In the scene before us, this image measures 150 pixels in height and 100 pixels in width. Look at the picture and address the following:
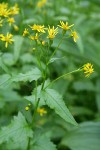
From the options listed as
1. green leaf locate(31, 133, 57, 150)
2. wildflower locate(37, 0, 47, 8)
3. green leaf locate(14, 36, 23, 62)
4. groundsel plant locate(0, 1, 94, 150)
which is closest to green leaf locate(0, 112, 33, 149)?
groundsel plant locate(0, 1, 94, 150)

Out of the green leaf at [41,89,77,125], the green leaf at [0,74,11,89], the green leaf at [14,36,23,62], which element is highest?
the green leaf at [0,74,11,89]

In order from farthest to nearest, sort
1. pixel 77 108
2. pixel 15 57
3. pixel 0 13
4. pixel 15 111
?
pixel 77 108 < pixel 15 111 < pixel 15 57 < pixel 0 13

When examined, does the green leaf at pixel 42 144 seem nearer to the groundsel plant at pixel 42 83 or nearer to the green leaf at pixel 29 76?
the groundsel plant at pixel 42 83

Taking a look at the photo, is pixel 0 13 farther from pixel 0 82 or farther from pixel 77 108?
pixel 77 108

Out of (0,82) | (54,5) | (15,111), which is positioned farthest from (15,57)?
(54,5)

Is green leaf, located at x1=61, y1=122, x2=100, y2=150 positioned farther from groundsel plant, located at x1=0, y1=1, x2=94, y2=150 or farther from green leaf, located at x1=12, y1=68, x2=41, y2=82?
green leaf, located at x1=12, y1=68, x2=41, y2=82

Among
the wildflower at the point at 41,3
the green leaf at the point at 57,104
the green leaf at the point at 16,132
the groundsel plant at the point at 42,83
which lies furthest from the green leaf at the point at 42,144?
the wildflower at the point at 41,3
